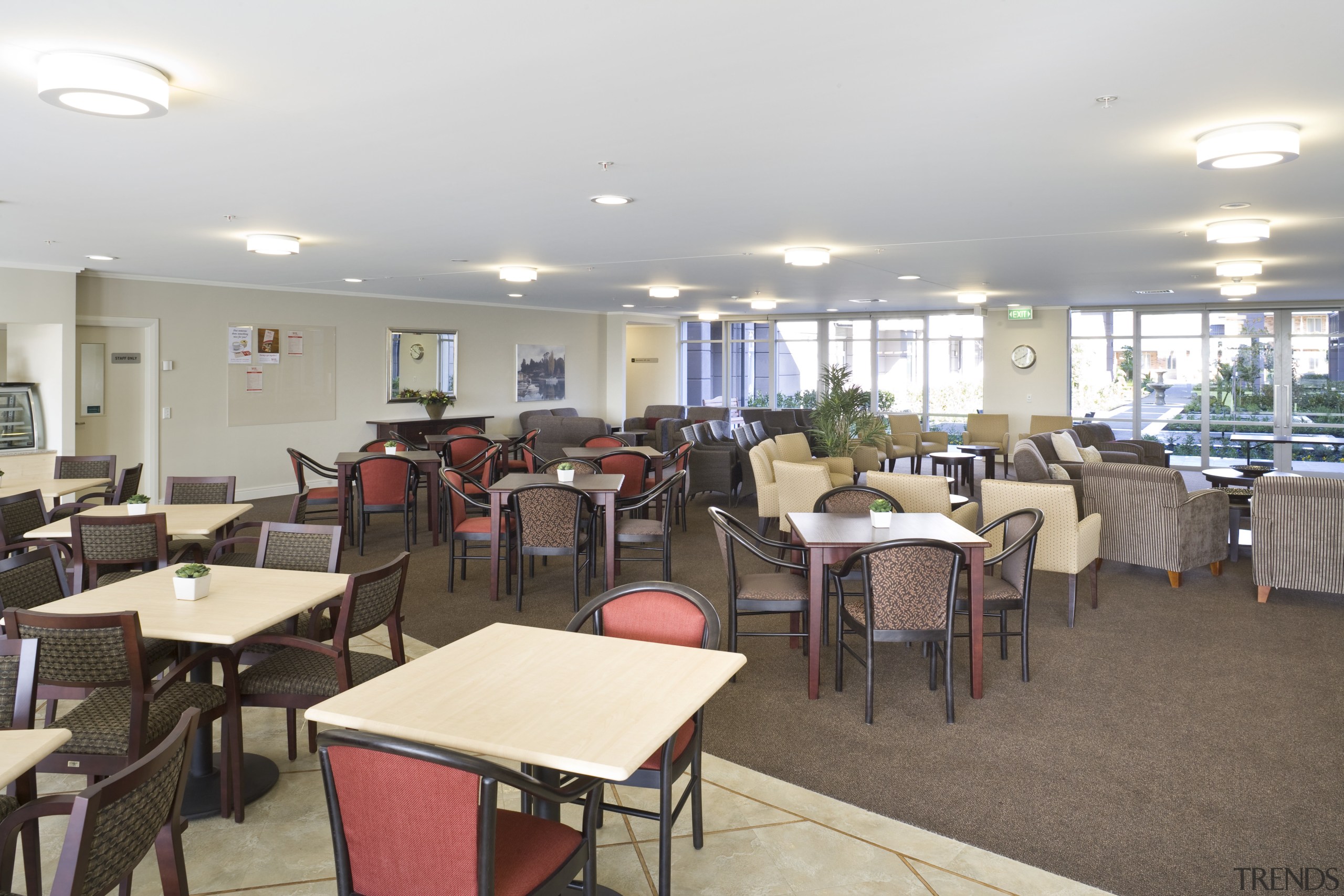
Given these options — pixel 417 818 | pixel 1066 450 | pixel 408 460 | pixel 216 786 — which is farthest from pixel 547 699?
pixel 1066 450

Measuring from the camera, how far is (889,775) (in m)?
3.37

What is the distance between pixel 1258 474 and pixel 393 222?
8531 mm

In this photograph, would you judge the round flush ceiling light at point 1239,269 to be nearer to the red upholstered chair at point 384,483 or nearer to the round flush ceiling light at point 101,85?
the red upholstered chair at point 384,483

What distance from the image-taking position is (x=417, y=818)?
171cm

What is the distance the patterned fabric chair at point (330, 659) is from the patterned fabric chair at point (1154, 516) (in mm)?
5074

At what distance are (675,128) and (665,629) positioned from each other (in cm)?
221

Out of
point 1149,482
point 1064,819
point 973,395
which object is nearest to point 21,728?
point 1064,819

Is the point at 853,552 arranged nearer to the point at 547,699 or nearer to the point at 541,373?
the point at 547,699

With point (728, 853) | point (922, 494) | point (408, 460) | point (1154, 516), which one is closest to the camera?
point (728, 853)

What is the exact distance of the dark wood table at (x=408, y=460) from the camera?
7.31 meters

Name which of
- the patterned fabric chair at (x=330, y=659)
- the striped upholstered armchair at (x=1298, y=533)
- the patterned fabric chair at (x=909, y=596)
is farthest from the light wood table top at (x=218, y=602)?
the striped upholstered armchair at (x=1298, y=533)

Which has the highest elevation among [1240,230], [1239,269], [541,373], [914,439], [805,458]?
[1239,269]

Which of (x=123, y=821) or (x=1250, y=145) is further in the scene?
(x=1250, y=145)

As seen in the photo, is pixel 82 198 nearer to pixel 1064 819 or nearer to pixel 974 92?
pixel 974 92
